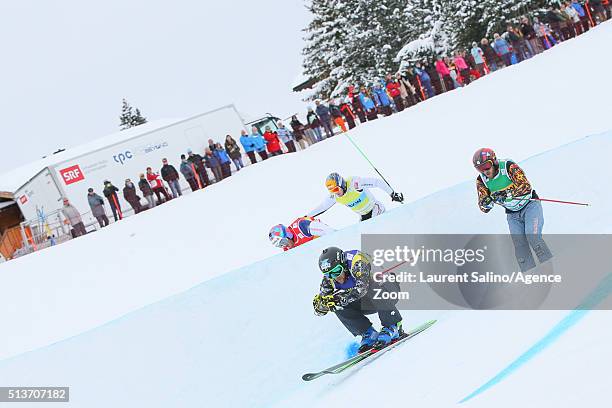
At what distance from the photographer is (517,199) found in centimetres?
746

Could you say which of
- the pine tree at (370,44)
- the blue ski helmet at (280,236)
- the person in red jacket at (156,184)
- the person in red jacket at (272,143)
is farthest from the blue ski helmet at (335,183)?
the pine tree at (370,44)

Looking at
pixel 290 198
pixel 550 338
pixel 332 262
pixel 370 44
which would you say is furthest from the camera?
pixel 370 44

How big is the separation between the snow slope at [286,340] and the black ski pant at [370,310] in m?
0.50

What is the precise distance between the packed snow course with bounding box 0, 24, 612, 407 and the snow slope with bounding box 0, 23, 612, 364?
0.15 ft

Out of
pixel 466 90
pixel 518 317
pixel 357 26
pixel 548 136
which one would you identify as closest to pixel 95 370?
pixel 518 317

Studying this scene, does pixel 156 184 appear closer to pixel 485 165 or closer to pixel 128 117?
pixel 485 165

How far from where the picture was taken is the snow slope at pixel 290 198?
11.7 meters

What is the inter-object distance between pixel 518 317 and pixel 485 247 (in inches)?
143

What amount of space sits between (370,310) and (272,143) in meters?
11.9

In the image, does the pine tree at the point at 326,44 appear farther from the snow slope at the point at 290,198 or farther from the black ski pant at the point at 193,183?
the black ski pant at the point at 193,183

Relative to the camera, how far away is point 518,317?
5336mm

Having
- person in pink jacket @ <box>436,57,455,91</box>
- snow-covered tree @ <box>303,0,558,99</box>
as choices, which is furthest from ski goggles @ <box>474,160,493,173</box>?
snow-covered tree @ <box>303,0,558,99</box>

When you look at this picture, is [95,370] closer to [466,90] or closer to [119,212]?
[119,212]

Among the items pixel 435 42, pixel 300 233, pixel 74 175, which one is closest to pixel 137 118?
pixel 435 42
